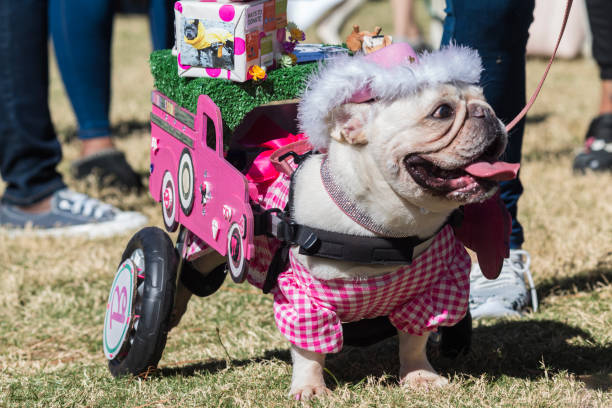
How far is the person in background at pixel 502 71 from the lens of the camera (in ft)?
7.73

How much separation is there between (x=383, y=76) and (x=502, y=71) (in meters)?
0.85

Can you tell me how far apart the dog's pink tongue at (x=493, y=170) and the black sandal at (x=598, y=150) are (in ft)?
8.22

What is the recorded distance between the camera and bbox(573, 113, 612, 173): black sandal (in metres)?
4.04

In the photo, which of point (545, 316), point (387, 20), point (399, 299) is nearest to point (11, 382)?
point (399, 299)

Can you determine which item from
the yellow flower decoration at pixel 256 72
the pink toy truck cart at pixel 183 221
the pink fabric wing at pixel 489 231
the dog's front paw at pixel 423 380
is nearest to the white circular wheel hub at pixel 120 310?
the pink toy truck cart at pixel 183 221

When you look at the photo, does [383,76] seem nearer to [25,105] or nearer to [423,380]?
[423,380]

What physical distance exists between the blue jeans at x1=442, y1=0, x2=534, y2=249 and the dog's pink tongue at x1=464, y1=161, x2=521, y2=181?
0.75 meters

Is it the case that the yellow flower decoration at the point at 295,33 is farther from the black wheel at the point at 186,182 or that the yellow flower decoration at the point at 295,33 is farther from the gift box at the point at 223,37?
the black wheel at the point at 186,182

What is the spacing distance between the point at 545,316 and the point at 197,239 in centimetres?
106

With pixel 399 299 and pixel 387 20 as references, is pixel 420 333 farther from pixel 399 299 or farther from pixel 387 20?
pixel 387 20

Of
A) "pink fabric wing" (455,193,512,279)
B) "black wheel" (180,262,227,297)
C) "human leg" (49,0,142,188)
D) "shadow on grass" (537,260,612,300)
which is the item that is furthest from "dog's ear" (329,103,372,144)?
"human leg" (49,0,142,188)

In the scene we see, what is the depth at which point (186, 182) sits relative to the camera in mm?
2076

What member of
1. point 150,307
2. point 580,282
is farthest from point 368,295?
point 580,282

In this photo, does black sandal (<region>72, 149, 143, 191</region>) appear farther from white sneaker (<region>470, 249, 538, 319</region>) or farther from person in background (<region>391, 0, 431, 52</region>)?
person in background (<region>391, 0, 431, 52</region>)
